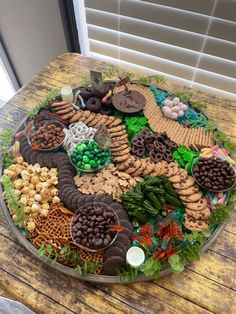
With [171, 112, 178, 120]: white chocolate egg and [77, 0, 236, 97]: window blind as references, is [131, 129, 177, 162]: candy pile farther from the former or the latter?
[77, 0, 236, 97]: window blind

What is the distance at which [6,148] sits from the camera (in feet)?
5.72

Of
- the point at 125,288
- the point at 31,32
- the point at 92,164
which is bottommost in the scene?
the point at 31,32

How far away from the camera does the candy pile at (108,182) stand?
1.54 m

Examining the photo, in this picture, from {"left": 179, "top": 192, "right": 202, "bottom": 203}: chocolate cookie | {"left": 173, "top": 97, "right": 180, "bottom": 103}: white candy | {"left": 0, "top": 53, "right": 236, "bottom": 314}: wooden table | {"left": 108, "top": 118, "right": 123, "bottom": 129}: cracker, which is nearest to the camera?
{"left": 0, "top": 53, "right": 236, "bottom": 314}: wooden table

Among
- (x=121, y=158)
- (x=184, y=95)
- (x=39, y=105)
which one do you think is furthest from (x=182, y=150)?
(x=39, y=105)

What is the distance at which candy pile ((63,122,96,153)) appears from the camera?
1.73m

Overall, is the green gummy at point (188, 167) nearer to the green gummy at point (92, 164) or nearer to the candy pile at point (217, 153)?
the candy pile at point (217, 153)

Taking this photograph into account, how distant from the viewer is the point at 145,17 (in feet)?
7.32

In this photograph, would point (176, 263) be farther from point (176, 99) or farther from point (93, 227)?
point (176, 99)

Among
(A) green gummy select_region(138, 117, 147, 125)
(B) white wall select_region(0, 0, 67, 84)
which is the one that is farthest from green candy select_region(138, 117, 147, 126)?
(B) white wall select_region(0, 0, 67, 84)

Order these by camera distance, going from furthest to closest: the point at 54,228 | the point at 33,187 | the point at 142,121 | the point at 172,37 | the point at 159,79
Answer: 1. the point at 172,37
2. the point at 159,79
3. the point at 142,121
4. the point at 33,187
5. the point at 54,228

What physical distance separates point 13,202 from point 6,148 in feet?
1.41

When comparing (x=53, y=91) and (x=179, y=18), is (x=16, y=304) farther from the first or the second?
(x=179, y=18)

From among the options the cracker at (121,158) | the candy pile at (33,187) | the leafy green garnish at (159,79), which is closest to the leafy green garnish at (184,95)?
the leafy green garnish at (159,79)
